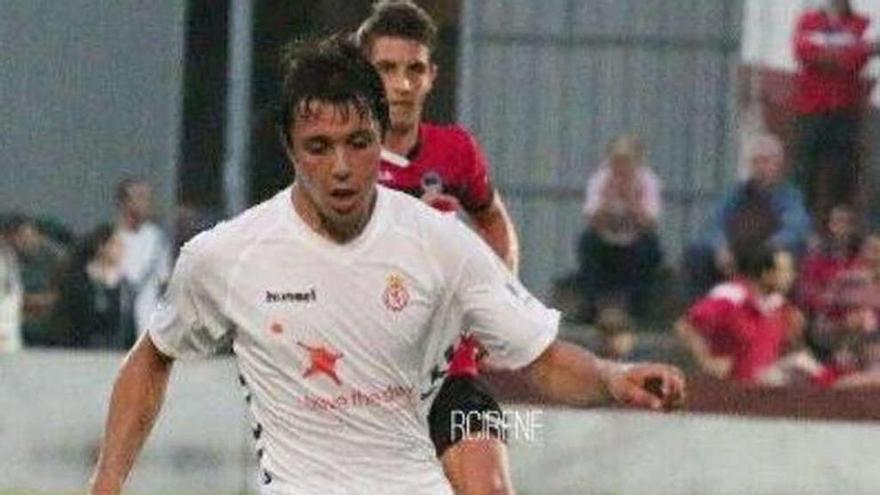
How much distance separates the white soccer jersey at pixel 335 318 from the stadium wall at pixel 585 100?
8307 millimetres

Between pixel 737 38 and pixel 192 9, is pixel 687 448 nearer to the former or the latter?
pixel 737 38

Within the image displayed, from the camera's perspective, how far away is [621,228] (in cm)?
1590

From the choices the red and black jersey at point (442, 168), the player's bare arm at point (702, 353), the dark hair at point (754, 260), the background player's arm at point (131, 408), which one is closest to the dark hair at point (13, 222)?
the player's bare arm at point (702, 353)

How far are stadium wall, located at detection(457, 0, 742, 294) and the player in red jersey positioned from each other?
16.4ft

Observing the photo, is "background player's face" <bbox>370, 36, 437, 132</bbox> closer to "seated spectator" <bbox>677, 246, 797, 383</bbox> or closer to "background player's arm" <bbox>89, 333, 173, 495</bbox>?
"background player's arm" <bbox>89, 333, 173, 495</bbox>

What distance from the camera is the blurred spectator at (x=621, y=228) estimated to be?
15.8 m

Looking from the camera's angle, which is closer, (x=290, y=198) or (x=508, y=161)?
(x=290, y=198)

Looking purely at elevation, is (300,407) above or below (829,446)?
above

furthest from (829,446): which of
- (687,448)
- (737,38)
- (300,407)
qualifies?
(300,407)

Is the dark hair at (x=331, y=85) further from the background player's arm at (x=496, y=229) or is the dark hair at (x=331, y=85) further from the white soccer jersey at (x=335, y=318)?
the background player's arm at (x=496, y=229)

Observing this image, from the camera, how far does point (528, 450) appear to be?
15977 mm

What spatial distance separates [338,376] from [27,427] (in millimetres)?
9003

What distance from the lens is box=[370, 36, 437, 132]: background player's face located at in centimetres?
1005

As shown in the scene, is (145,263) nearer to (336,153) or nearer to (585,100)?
(585,100)
